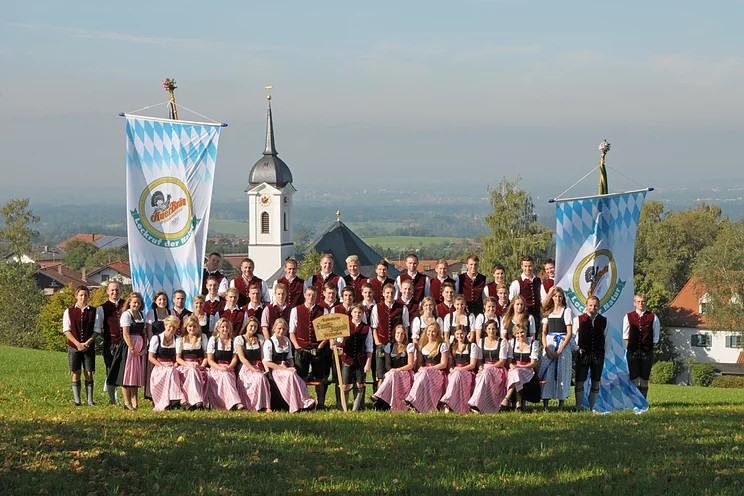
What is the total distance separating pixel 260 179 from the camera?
10694 cm

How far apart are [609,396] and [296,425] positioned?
17.9 ft

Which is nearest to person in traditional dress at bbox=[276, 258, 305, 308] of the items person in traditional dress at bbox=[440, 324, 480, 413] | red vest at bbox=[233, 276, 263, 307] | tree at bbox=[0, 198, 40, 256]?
red vest at bbox=[233, 276, 263, 307]

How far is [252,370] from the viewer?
14992mm

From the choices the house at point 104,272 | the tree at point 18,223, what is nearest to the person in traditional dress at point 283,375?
the tree at point 18,223

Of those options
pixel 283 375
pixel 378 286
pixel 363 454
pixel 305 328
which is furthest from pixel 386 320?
pixel 363 454

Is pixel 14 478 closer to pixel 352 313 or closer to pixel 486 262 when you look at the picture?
pixel 352 313

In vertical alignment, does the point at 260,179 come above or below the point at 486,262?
above

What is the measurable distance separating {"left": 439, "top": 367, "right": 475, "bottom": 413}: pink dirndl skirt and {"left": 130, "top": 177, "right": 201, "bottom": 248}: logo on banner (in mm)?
4266

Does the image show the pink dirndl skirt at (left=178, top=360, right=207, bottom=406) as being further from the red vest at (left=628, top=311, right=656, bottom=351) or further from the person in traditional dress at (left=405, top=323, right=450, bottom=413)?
the red vest at (left=628, top=311, right=656, bottom=351)

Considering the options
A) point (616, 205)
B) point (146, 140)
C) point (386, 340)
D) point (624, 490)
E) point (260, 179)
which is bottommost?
point (624, 490)

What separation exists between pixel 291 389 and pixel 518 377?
310 cm

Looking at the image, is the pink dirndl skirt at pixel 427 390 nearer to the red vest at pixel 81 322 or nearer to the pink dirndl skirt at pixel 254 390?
the pink dirndl skirt at pixel 254 390

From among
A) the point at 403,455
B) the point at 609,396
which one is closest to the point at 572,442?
the point at 403,455

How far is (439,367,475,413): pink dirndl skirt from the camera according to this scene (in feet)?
49.2
